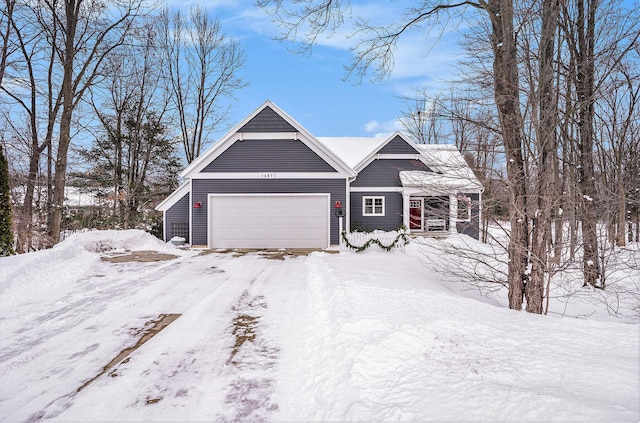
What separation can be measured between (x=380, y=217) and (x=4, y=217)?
48.7ft

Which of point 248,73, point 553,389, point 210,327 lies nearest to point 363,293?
point 210,327

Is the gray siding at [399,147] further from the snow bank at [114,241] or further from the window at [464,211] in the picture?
the window at [464,211]

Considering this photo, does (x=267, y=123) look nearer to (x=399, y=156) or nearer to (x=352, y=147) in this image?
(x=352, y=147)

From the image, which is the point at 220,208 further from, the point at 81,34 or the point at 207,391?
the point at 207,391

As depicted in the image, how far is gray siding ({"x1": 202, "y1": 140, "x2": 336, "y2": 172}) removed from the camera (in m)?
14.0

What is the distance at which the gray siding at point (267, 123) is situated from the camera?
46.2 feet

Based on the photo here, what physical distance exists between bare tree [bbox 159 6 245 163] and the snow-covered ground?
19.6 m

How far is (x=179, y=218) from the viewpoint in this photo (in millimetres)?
15586

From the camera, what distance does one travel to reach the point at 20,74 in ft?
47.3

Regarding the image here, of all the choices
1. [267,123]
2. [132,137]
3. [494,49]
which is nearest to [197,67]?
[132,137]

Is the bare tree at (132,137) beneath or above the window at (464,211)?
above

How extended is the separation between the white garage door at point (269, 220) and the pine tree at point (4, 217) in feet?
20.1

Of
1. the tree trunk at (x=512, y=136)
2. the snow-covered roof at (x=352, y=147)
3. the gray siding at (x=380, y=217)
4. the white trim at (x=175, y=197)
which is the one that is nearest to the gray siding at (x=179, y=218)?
the white trim at (x=175, y=197)

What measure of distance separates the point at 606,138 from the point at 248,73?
21390mm
